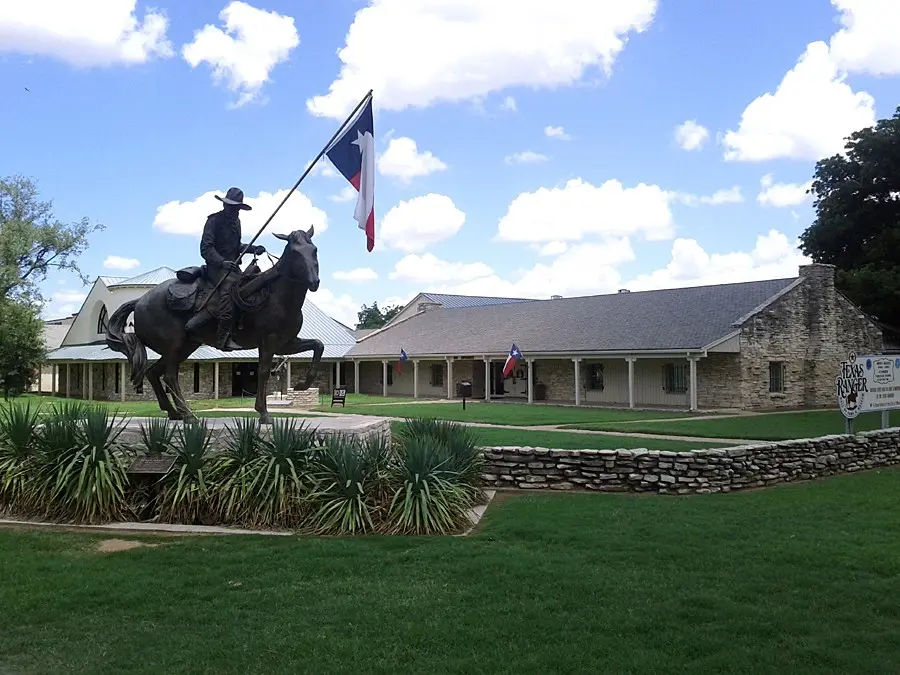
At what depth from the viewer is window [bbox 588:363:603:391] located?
33.5 m

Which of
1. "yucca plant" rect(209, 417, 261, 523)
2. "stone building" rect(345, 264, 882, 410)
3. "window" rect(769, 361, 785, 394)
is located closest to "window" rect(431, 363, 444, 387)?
"stone building" rect(345, 264, 882, 410)

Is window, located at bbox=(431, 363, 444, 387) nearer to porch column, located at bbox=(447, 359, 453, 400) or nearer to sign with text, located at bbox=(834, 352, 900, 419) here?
porch column, located at bbox=(447, 359, 453, 400)

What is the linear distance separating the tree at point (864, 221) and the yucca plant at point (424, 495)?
32096 millimetres

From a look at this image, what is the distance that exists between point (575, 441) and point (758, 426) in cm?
719

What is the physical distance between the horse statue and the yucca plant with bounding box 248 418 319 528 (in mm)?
1325

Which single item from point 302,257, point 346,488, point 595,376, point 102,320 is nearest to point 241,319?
point 302,257

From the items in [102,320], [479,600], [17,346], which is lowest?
[479,600]

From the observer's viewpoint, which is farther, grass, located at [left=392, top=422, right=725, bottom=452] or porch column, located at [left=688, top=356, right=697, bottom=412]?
porch column, located at [left=688, top=356, right=697, bottom=412]

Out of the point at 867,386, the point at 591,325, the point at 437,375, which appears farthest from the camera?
the point at 437,375

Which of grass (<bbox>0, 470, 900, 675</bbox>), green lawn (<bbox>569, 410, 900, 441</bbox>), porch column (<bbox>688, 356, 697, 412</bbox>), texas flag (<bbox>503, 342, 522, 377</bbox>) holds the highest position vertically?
texas flag (<bbox>503, 342, 522, 377</bbox>)

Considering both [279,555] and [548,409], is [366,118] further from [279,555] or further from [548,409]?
[548,409]

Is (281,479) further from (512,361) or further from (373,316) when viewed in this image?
(373,316)

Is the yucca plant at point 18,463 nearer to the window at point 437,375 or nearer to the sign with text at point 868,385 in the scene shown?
the sign with text at point 868,385

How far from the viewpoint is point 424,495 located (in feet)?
28.5
